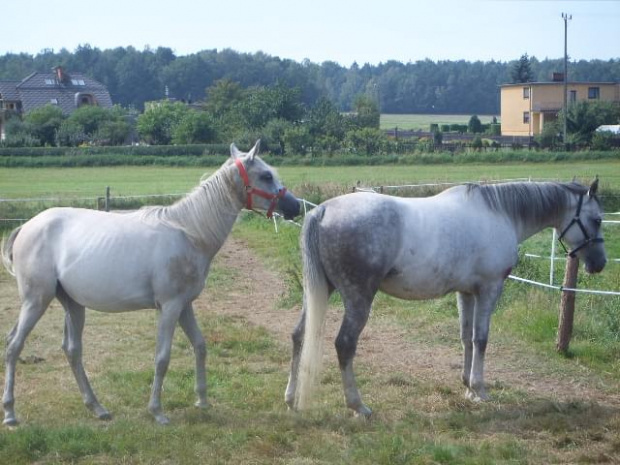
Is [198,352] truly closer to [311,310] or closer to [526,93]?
[311,310]

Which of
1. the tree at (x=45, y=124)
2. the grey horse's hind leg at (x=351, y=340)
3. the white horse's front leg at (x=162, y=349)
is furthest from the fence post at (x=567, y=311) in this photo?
the tree at (x=45, y=124)

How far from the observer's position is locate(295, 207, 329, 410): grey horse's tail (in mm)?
6141

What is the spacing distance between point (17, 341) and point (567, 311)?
203 inches

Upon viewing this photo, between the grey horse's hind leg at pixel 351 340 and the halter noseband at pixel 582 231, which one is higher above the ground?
the halter noseband at pixel 582 231

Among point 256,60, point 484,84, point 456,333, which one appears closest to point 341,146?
point 456,333

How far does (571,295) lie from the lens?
26.3ft

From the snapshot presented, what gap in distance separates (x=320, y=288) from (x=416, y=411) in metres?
1.21

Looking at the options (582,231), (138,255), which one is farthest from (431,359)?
(138,255)

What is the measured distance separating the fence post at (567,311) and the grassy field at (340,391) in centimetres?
16

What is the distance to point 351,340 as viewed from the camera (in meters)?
6.13

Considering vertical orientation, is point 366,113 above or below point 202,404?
above

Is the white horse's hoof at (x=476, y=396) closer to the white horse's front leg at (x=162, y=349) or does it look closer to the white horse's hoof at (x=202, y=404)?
the white horse's hoof at (x=202, y=404)

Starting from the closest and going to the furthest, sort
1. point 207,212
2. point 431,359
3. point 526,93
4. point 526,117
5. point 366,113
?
point 207,212
point 431,359
point 366,113
point 526,93
point 526,117

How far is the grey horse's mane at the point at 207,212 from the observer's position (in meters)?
6.16
